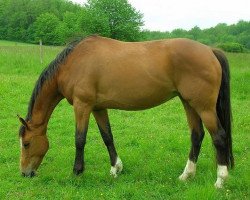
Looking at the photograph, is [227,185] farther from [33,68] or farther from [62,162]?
[33,68]

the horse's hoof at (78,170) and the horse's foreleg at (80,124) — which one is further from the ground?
the horse's foreleg at (80,124)

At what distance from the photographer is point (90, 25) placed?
137 ft

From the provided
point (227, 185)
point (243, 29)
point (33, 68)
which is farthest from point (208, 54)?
point (243, 29)

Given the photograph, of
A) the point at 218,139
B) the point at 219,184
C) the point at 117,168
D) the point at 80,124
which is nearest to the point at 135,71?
the point at 80,124

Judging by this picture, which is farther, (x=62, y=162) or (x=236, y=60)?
(x=236, y=60)

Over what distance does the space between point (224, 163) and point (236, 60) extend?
15.4 m

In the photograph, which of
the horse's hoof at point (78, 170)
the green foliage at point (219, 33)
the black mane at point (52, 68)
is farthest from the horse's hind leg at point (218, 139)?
the green foliage at point (219, 33)

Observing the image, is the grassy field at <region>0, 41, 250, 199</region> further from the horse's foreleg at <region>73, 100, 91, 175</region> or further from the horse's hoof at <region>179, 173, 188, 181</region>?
the horse's foreleg at <region>73, 100, 91, 175</region>

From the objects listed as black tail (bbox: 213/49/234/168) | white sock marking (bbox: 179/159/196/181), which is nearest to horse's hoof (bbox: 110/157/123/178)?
white sock marking (bbox: 179/159/196/181)

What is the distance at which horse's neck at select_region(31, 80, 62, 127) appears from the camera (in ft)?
17.5

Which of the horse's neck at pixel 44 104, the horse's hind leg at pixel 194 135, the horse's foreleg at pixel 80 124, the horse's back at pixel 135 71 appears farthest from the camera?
the horse's neck at pixel 44 104

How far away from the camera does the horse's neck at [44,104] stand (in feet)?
17.5

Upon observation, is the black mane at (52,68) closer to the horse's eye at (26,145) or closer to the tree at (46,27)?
the horse's eye at (26,145)

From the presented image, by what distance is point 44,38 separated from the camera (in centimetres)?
6944
